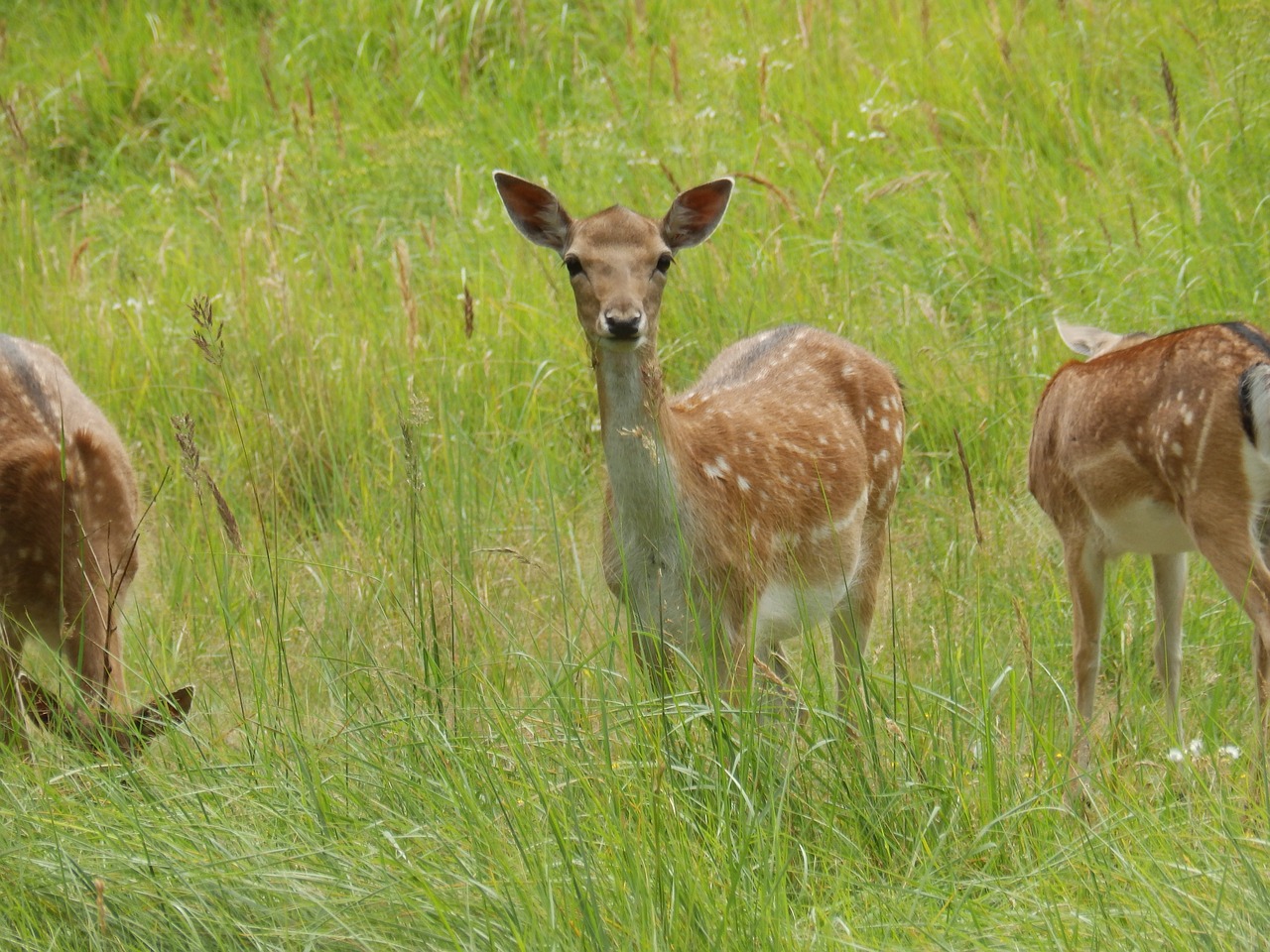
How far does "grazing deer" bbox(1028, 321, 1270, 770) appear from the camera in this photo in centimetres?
455

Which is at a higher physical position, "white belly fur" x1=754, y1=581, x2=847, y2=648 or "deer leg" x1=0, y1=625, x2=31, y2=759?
"deer leg" x1=0, y1=625, x2=31, y2=759

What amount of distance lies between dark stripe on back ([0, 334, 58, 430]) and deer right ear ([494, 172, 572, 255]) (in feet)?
5.32

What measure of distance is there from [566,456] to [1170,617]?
2.65 m

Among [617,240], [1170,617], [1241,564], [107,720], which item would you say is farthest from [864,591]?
[107,720]

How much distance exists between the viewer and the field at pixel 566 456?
10.4 feet

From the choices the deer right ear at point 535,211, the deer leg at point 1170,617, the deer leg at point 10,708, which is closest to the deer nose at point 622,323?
the deer right ear at point 535,211

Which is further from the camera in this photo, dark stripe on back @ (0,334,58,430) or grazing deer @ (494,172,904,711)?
dark stripe on back @ (0,334,58,430)

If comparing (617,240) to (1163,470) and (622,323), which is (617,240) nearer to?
(622,323)

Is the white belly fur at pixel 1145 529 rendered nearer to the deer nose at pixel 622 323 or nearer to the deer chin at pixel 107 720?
the deer nose at pixel 622 323

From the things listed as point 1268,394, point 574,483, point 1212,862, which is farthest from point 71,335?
point 1212,862

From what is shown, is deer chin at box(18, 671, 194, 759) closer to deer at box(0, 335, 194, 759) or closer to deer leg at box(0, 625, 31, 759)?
deer leg at box(0, 625, 31, 759)

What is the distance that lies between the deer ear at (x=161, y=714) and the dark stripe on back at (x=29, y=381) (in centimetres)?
156

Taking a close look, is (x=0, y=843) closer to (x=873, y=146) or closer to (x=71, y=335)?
(x=71, y=335)

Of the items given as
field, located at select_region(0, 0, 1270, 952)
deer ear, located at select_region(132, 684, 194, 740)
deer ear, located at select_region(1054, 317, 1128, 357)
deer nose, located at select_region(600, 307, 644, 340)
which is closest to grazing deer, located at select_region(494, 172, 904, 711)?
deer nose, located at select_region(600, 307, 644, 340)
